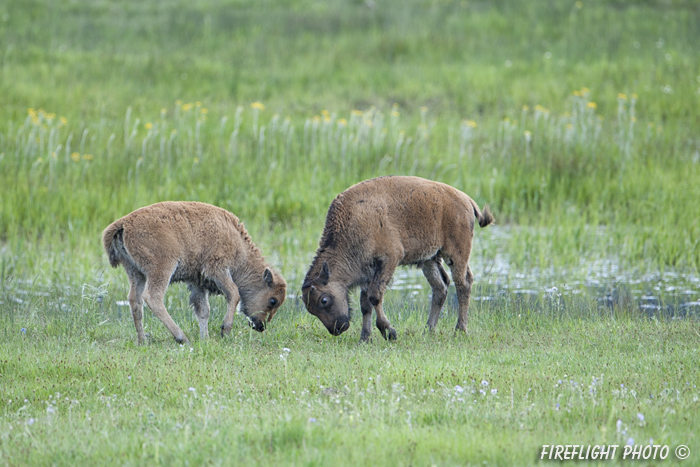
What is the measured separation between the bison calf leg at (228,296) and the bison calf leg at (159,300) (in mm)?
602

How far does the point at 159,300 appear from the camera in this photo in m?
8.22

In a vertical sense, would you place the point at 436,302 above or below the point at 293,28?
below

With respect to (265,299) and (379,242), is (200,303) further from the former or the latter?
(379,242)

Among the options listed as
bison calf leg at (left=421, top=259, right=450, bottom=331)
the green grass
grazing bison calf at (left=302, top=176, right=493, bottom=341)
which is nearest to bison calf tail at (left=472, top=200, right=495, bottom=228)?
grazing bison calf at (left=302, top=176, right=493, bottom=341)

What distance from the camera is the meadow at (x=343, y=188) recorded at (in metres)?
5.59

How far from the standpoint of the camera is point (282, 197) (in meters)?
14.5

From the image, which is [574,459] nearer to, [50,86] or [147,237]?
[147,237]

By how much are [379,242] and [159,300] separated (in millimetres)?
2327

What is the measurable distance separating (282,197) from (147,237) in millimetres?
6329

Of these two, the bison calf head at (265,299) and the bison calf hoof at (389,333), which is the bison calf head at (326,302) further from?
the bison calf head at (265,299)

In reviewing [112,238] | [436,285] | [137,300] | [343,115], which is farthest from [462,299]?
[343,115]

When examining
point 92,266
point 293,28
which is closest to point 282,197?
point 92,266

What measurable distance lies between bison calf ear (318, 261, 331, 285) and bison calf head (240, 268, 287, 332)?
0.79 meters

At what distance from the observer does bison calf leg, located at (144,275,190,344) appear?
8.16 m
